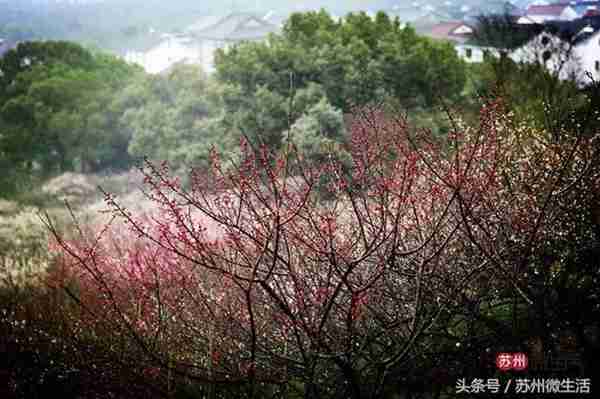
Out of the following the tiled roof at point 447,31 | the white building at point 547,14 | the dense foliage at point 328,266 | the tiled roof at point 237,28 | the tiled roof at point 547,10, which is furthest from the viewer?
the tiled roof at point 237,28

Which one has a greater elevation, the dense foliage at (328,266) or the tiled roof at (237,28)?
the tiled roof at (237,28)

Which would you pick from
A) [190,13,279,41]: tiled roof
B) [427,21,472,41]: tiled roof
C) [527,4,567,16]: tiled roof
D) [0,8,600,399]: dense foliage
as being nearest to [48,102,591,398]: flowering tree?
[0,8,600,399]: dense foliage

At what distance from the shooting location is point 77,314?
4852mm

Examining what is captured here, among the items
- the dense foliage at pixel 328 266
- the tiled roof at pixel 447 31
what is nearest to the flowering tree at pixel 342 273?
the dense foliage at pixel 328 266

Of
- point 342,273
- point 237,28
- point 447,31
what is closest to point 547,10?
point 447,31

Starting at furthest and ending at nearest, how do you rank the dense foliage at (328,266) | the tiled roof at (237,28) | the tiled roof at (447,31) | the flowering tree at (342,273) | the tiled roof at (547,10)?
1. the tiled roof at (237,28)
2. the tiled roof at (447,31)
3. the tiled roof at (547,10)
4. the flowering tree at (342,273)
5. the dense foliage at (328,266)

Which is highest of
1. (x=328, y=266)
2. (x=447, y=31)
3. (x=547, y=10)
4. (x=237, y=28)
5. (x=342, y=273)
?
(x=237, y=28)

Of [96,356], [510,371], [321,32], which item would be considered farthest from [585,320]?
[321,32]

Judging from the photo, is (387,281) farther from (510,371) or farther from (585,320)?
(585,320)

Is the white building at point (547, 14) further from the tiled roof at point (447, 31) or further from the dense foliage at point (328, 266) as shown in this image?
the dense foliage at point (328, 266)

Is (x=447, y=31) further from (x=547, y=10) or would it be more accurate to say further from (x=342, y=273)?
(x=342, y=273)

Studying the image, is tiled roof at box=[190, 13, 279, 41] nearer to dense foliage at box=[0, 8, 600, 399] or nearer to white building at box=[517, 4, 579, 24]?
white building at box=[517, 4, 579, 24]

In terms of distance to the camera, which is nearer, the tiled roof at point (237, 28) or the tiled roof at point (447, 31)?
the tiled roof at point (447, 31)

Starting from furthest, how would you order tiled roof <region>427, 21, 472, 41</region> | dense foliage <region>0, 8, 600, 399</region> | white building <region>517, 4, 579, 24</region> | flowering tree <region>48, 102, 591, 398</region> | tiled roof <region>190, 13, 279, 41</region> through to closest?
1. tiled roof <region>190, 13, 279, 41</region>
2. tiled roof <region>427, 21, 472, 41</region>
3. white building <region>517, 4, 579, 24</region>
4. flowering tree <region>48, 102, 591, 398</region>
5. dense foliage <region>0, 8, 600, 399</region>
